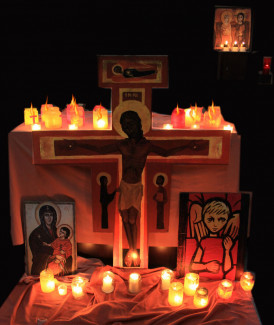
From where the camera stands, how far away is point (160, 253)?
13.6 feet

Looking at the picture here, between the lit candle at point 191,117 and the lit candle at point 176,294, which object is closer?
the lit candle at point 176,294

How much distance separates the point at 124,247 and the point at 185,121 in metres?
1.45

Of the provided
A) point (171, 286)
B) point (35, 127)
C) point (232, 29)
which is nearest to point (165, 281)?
point (171, 286)

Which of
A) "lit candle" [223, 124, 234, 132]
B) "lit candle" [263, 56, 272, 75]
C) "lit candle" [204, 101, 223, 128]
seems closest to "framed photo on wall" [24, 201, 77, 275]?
"lit candle" [204, 101, 223, 128]

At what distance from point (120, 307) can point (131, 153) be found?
1.43m

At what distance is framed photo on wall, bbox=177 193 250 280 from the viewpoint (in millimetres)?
3754

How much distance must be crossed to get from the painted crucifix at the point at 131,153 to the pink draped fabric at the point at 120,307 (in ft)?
2.18

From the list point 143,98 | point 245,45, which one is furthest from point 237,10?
point 143,98

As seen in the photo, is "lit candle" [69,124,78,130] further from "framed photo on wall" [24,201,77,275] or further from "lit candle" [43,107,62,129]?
"framed photo on wall" [24,201,77,275]

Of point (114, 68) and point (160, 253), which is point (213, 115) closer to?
point (114, 68)

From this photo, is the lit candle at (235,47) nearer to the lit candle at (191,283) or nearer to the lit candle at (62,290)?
the lit candle at (191,283)

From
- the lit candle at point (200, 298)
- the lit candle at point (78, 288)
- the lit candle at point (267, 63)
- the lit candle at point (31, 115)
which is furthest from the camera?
the lit candle at point (31, 115)

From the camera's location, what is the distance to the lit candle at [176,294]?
351 centimetres

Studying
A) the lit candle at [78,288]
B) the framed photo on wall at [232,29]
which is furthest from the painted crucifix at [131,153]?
the framed photo on wall at [232,29]
